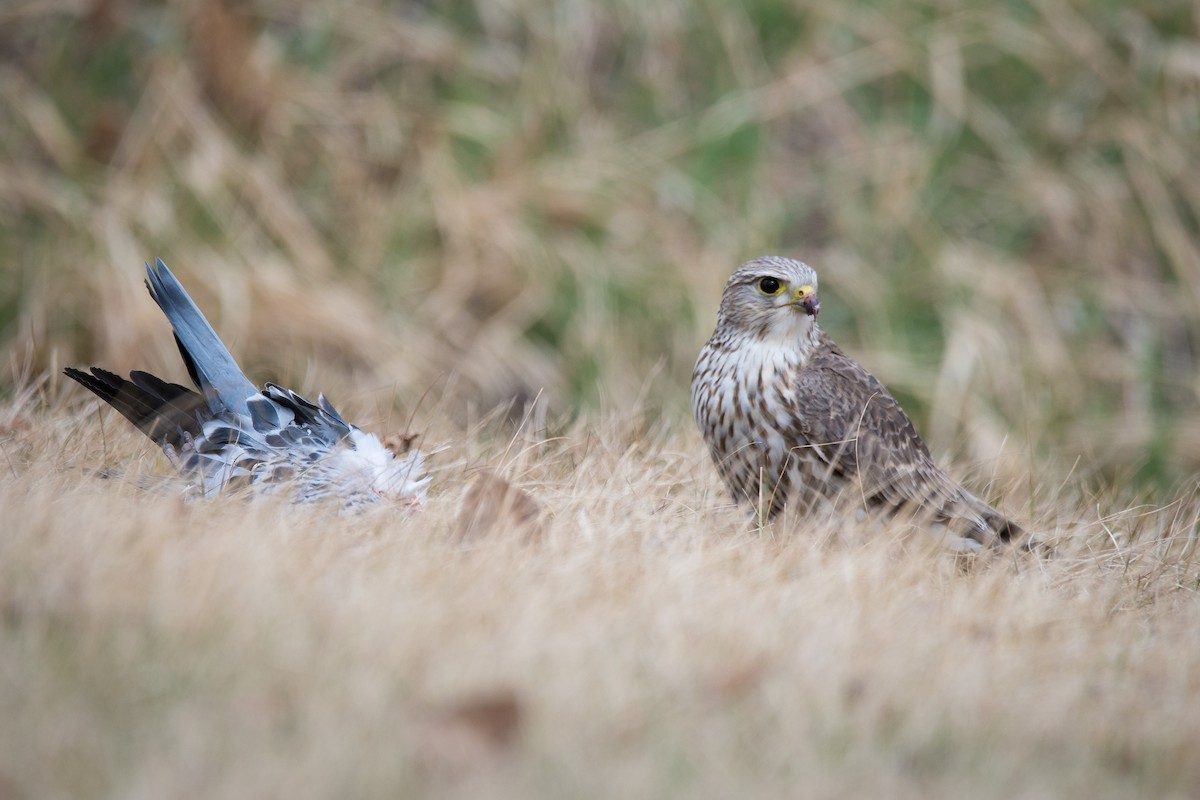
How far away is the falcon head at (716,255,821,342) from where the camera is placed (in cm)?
400

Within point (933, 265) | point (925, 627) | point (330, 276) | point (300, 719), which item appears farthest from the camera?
point (933, 265)

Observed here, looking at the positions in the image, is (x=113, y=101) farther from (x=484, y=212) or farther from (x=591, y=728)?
(x=591, y=728)

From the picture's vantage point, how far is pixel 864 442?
12.4ft

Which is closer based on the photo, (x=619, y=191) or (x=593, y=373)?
(x=593, y=373)

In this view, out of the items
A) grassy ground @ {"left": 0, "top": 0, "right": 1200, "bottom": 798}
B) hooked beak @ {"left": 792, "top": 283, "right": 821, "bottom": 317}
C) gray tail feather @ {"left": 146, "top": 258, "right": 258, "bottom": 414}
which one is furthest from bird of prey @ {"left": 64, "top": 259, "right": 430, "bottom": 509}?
hooked beak @ {"left": 792, "top": 283, "right": 821, "bottom": 317}

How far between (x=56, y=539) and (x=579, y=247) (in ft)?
18.2

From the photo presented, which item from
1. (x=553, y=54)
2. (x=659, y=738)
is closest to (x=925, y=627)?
(x=659, y=738)

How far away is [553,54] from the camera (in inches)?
335

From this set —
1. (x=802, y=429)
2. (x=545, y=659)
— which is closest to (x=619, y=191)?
(x=802, y=429)

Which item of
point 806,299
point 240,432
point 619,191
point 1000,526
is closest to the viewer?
point 240,432

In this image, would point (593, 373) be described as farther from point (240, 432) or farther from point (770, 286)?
point (240, 432)

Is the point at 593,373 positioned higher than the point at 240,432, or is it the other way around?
the point at 240,432

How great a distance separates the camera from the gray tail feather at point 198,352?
3.43m

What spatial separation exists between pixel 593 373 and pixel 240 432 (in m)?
4.20
